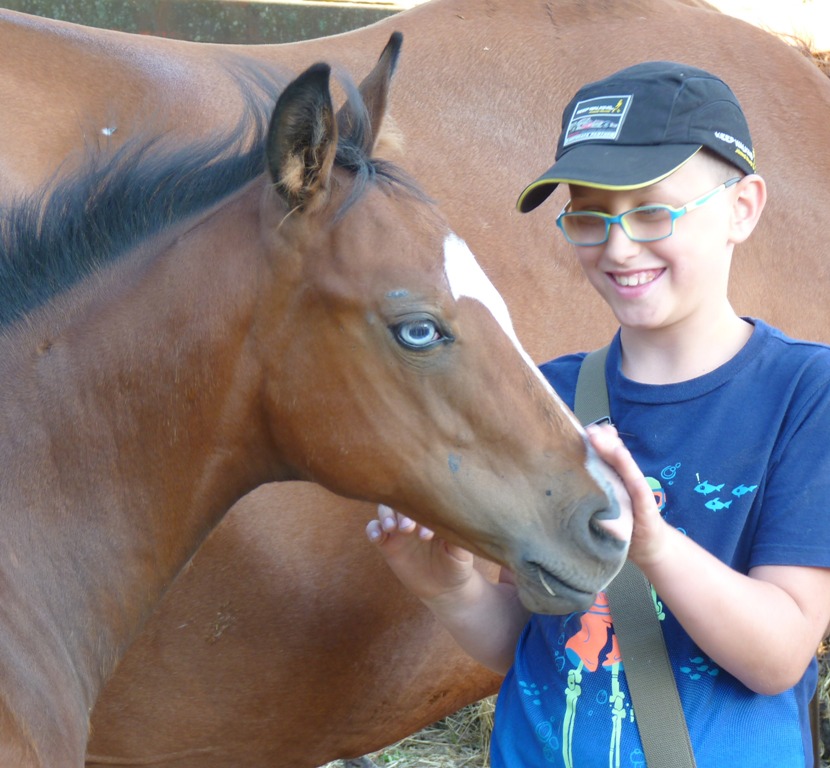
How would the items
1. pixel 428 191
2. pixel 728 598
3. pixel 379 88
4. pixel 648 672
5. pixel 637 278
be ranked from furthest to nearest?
pixel 428 191 → pixel 379 88 → pixel 637 278 → pixel 648 672 → pixel 728 598

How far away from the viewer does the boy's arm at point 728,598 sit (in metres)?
1.68

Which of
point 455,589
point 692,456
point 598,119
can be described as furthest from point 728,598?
point 598,119

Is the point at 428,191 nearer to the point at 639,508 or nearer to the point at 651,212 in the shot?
the point at 651,212

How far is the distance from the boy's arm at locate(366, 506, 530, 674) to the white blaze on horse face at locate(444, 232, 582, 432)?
1.22ft

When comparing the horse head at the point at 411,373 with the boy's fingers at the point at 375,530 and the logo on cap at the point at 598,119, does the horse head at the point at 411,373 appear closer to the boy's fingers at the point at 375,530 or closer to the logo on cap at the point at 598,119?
the boy's fingers at the point at 375,530

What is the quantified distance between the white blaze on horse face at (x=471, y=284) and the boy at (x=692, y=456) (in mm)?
184

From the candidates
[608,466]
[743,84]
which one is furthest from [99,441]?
[743,84]

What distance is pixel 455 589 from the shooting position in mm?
2117

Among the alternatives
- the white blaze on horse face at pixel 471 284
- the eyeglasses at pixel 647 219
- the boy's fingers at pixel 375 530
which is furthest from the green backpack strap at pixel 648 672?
the eyeglasses at pixel 647 219

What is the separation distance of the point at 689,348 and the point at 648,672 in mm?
572

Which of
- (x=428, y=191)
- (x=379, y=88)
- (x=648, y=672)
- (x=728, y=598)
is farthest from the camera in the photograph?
(x=428, y=191)

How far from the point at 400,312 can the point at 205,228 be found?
412 mm

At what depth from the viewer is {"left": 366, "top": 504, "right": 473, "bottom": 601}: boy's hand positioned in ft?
6.78

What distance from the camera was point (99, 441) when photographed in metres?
1.95
